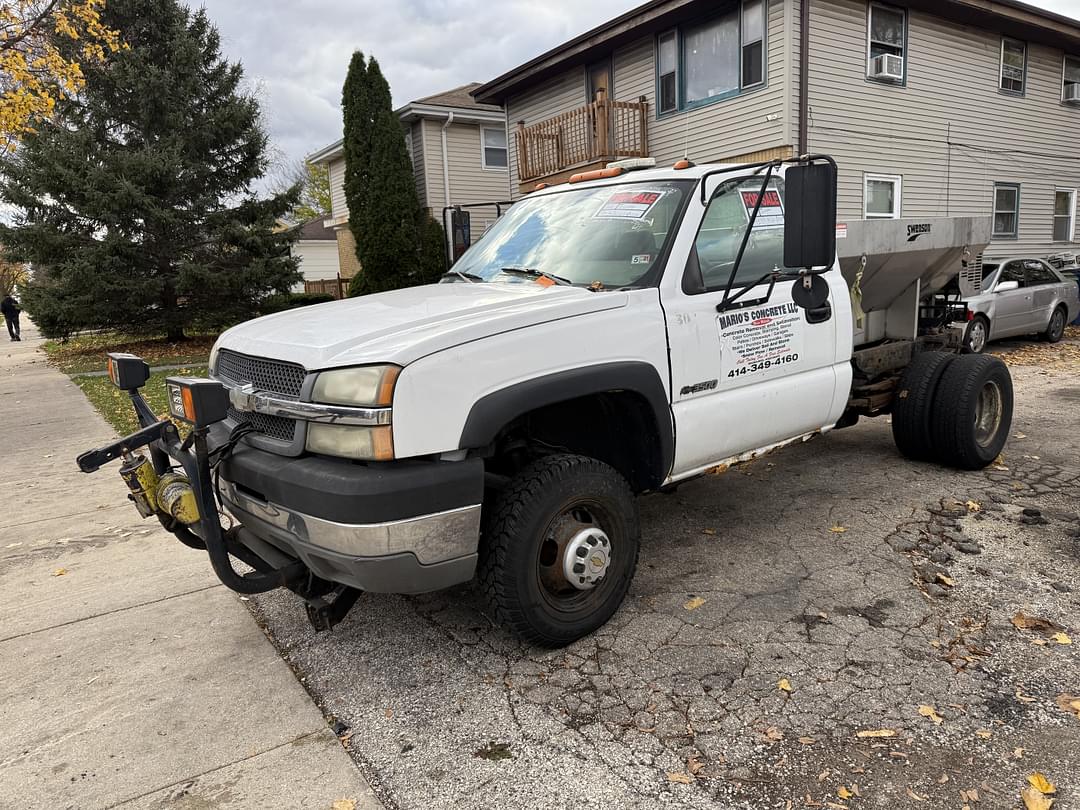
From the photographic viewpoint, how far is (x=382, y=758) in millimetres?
2703

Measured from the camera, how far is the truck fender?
111 inches

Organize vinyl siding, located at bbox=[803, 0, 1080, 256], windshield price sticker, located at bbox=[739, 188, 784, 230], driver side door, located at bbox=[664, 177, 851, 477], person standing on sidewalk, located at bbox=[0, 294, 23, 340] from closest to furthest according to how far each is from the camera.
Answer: driver side door, located at bbox=[664, 177, 851, 477] < windshield price sticker, located at bbox=[739, 188, 784, 230] < vinyl siding, located at bbox=[803, 0, 1080, 256] < person standing on sidewalk, located at bbox=[0, 294, 23, 340]

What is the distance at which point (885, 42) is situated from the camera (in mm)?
14180

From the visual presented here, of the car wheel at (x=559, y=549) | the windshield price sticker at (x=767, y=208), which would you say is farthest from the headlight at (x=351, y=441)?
the windshield price sticker at (x=767, y=208)

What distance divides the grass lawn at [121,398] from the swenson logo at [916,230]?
5900 mm

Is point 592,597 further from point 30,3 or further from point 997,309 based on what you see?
point 30,3

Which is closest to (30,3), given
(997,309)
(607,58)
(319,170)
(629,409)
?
(607,58)

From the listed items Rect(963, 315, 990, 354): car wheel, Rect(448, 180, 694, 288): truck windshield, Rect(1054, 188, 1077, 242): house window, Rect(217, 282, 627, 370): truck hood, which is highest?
Rect(1054, 188, 1077, 242): house window

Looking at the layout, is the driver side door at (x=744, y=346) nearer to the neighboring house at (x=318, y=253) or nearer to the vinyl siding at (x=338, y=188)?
the vinyl siding at (x=338, y=188)

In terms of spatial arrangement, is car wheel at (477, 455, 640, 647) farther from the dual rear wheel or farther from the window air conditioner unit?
the window air conditioner unit

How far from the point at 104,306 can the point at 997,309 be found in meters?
16.4

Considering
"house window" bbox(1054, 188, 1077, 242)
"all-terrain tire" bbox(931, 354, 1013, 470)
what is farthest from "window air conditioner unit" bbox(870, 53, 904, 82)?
"all-terrain tire" bbox(931, 354, 1013, 470)

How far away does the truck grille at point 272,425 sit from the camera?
117 inches

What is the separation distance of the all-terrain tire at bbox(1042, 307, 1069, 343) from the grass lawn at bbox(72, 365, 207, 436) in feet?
44.1
